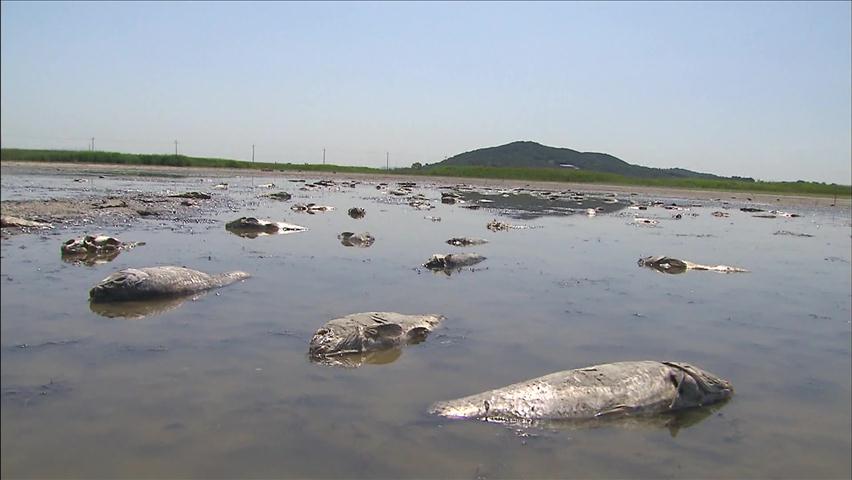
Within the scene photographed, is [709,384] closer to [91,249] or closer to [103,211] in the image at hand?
[91,249]

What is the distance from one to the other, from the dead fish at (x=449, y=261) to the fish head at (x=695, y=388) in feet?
23.2

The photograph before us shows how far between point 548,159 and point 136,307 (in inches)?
6254

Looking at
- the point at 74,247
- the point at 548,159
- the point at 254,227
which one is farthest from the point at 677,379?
the point at 548,159

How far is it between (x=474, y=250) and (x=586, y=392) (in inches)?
405

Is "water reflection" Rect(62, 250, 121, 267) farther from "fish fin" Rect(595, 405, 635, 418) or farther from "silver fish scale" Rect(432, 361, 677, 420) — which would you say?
"fish fin" Rect(595, 405, 635, 418)

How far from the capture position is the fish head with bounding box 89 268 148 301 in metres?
9.24

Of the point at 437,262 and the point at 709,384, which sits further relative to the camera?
the point at 437,262

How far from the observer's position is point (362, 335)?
8.05 m

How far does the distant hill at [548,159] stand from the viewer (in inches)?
6132

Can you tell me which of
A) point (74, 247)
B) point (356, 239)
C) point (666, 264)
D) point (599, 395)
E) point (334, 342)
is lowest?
point (599, 395)


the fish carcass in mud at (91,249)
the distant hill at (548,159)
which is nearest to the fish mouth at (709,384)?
the fish carcass in mud at (91,249)

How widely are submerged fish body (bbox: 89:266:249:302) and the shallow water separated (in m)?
0.36

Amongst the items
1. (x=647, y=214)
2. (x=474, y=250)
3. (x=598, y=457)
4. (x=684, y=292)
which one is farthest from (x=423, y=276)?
(x=647, y=214)

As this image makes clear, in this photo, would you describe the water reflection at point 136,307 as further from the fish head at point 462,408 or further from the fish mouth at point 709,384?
the fish mouth at point 709,384
